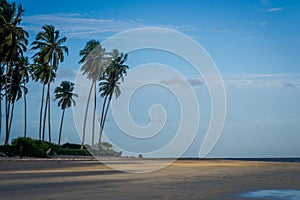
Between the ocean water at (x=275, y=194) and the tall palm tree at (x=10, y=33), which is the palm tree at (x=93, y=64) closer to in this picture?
the tall palm tree at (x=10, y=33)

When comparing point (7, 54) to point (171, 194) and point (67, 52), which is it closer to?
point (67, 52)

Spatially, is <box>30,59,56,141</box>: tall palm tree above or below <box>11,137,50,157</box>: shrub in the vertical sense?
above

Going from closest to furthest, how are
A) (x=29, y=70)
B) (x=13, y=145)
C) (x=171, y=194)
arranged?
(x=171, y=194), (x=13, y=145), (x=29, y=70)

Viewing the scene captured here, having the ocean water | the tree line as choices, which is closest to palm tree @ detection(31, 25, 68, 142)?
the tree line

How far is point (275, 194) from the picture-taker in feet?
51.4

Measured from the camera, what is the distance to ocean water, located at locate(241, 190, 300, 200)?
1472 centimetres

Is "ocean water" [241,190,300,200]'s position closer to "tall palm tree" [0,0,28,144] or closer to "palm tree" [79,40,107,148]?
"tall palm tree" [0,0,28,144]

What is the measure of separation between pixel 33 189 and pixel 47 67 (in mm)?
59849

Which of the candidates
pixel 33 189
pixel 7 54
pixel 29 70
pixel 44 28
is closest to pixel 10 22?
pixel 7 54

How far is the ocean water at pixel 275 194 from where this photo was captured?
1472cm

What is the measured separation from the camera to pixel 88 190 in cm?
1614

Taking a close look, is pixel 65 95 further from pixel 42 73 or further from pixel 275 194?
pixel 275 194

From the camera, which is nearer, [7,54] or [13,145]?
[13,145]

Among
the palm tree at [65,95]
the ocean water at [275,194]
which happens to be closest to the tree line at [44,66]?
the palm tree at [65,95]
